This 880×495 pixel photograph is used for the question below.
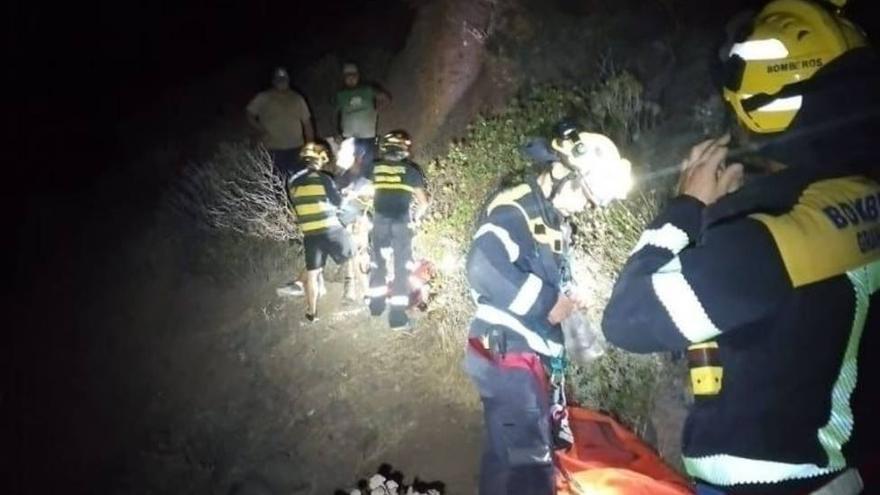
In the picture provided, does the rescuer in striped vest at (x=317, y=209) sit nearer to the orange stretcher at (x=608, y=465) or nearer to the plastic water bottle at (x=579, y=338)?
the orange stretcher at (x=608, y=465)

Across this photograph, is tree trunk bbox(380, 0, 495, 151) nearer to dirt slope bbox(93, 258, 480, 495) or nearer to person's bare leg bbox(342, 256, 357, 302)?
person's bare leg bbox(342, 256, 357, 302)

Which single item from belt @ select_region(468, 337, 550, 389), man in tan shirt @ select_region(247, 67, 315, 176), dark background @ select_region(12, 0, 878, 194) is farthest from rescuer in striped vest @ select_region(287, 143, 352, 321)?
dark background @ select_region(12, 0, 878, 194)

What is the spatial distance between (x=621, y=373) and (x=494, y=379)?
198 centimetres

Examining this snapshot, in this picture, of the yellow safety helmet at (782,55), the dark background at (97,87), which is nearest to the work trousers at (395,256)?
the dark background at (97,87)

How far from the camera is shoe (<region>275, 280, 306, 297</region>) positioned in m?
8.21

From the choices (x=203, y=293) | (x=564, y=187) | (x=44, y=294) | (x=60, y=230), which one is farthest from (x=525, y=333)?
(x=60, y=230)

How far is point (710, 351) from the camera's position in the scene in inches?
88.4

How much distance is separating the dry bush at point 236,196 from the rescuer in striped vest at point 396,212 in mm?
2229

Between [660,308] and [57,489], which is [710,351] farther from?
[57,489]

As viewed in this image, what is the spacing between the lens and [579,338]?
453cm

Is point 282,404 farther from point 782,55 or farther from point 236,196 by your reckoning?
point 782,55

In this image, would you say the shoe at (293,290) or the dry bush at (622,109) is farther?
the shoe at (293,290)

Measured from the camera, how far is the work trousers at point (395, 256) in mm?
7086

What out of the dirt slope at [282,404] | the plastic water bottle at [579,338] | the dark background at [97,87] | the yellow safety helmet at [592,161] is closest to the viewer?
the yellow safety helmet at [592,161]
